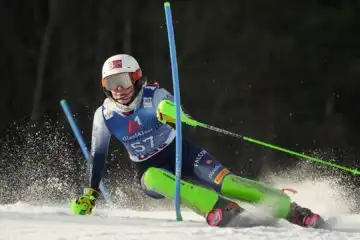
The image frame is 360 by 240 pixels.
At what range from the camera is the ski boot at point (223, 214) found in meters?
3.42

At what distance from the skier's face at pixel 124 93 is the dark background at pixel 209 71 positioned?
26.0 ft

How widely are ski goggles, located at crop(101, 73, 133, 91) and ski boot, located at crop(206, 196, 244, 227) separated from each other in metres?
0.88

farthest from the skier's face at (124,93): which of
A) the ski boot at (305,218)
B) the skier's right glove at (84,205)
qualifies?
the ski boot at (305,218)

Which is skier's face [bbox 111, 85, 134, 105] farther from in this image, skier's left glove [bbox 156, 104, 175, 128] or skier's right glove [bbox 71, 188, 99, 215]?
skier's right glove [bbox 71, 188, 99, 215]

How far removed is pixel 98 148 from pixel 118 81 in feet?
1.37

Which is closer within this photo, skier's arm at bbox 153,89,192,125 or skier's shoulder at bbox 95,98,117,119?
skier's arm at bbox 153,89,192,125

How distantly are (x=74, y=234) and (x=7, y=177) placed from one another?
8876 millimetres

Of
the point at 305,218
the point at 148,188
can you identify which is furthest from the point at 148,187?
the point at 305,218

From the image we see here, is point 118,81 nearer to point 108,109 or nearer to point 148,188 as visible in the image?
point 108,109

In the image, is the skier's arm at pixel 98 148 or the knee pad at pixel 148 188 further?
the skier's arm at pixel 98 148

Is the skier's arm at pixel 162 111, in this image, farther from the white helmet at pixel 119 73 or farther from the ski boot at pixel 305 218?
the ski boot at pixel 305 218

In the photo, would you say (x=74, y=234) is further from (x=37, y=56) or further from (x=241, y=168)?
(x=37, y=56)

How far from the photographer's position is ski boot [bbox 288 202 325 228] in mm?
3611

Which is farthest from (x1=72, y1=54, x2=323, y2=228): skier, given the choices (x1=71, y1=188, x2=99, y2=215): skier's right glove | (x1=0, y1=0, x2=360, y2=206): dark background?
(x1=0, y1=0, x2=360, y2=206): dark background
